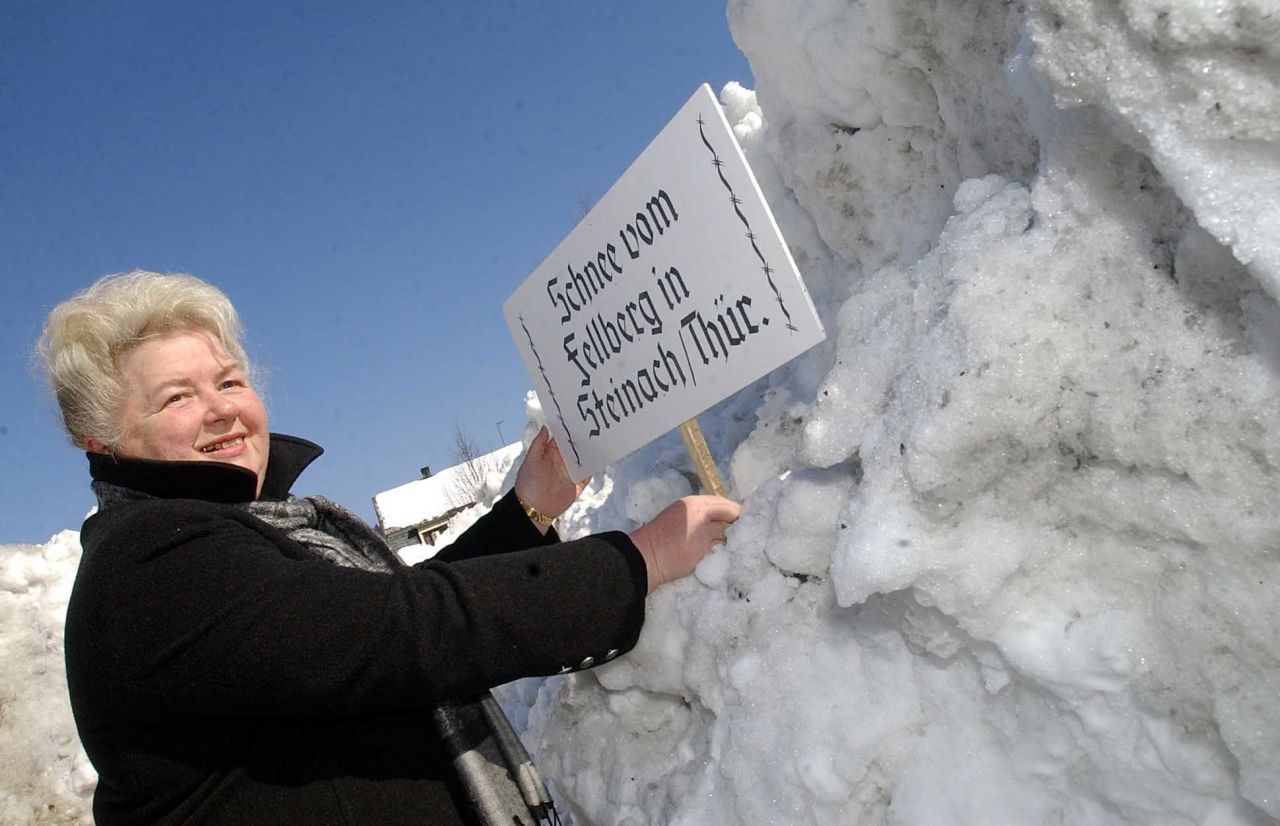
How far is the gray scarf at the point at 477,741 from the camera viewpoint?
64.7 inches

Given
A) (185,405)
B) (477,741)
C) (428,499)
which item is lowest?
(477,741)

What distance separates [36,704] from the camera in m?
4.71

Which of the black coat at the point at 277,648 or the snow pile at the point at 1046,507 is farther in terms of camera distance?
the black coat at the point at 277,648

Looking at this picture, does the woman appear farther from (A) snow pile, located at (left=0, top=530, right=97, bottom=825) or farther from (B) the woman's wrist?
(A) snow pile, located at (left=0, top=530, right=97, bottom=825)

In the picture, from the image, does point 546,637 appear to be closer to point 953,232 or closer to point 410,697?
point 410,697

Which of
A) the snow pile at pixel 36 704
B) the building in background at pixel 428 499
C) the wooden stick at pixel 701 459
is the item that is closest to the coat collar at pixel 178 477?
the wooden stick at pixel 701 459

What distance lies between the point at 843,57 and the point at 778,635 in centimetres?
137

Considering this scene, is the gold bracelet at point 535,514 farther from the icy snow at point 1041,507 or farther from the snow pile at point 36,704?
Result: the snow pile at point 36,704

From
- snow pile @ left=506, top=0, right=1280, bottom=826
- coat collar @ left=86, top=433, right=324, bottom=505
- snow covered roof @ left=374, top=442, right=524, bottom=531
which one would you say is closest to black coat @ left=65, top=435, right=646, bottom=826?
coat collar @ left=86, top=433, right=324, bottom=505

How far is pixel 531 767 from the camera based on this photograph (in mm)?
1782

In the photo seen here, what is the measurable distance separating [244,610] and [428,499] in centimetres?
2959

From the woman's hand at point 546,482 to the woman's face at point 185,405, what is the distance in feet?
2.39

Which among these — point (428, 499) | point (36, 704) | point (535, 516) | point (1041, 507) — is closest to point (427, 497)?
point (428, 499)

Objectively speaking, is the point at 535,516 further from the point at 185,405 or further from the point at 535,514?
the point at 185,405
